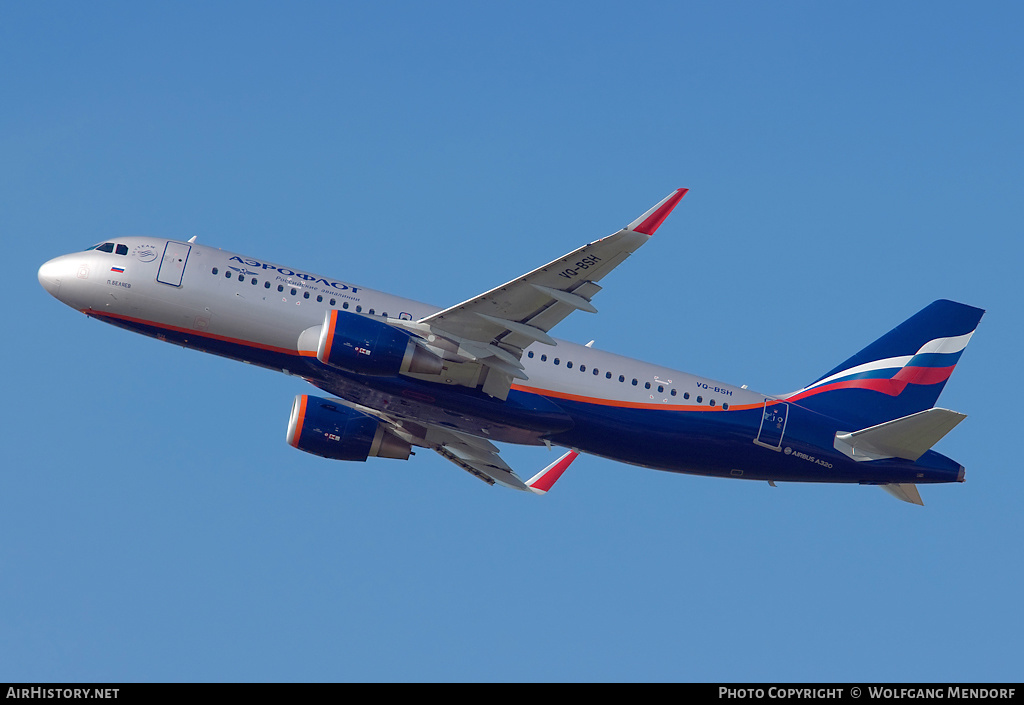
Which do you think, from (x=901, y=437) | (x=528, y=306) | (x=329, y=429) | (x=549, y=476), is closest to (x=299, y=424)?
(x=329, y=429)

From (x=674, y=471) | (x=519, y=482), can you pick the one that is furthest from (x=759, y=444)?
(x=519, y=482)

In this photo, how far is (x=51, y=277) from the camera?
40.8 meters

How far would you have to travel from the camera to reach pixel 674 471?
4238 centimetres

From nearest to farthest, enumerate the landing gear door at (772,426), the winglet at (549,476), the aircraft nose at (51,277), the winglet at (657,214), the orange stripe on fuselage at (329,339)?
the winglet at (657,214)
the orange stripe on fuselage at (329,339)
the aircraft nose at (51,277)
the landing gear door at (772,426)
the winglet at (549,476)

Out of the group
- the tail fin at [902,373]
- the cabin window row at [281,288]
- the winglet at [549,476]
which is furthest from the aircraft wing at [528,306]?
the tail fin at [902,373]

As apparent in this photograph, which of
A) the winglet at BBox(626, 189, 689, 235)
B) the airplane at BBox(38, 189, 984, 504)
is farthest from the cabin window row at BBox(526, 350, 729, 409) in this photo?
the winglet at BBox(626, 189, 689, 235)

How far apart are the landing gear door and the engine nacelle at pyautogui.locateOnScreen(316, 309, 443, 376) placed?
13.9 meters

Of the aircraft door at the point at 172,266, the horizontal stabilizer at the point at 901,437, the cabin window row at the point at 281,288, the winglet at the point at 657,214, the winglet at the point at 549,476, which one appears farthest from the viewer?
the winglet at the point at 549,476

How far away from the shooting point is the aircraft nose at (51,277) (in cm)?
4072

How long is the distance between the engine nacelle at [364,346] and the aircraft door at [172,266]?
6.59 metres

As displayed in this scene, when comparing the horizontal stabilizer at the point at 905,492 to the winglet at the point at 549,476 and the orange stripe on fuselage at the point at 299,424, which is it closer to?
the winglet at the point at 549,476
